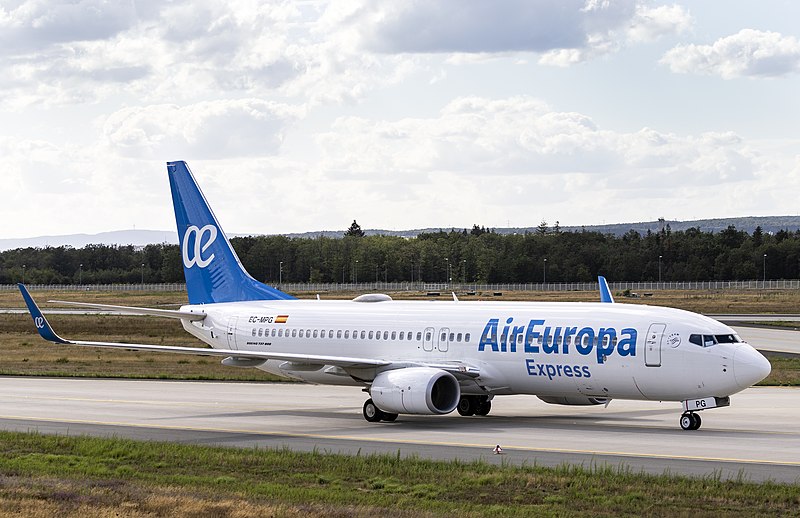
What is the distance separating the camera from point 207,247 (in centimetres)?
4162

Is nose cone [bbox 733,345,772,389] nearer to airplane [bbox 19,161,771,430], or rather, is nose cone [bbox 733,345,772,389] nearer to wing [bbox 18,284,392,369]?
airplane [bbox 19,161,771,430]

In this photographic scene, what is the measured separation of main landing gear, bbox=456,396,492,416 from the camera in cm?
3628

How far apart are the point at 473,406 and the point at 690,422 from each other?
7318 millimetres

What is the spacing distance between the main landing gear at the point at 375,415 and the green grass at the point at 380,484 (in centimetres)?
785

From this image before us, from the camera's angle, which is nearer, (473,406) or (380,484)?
(380,484)

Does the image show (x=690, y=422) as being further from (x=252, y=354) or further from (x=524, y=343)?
(x=252, y=354)

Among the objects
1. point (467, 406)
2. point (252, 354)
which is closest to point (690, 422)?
point (467, 406)

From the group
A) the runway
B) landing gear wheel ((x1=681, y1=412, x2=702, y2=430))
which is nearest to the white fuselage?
landing gear wheel ((x1=681, y1=412, x2=702, y2=430))

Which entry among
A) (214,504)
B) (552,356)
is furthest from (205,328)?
(214,504)

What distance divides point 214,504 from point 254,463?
5.66m

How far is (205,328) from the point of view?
41375mm

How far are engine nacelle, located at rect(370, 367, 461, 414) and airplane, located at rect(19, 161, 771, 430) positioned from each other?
0.13 ft

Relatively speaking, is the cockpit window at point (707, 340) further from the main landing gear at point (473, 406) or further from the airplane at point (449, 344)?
the main landing gear at point (473, 406)

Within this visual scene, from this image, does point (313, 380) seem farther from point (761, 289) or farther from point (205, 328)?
point (761, 289)
